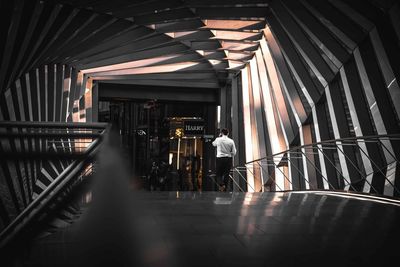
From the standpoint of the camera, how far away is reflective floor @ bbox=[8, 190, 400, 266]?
3.03 meters

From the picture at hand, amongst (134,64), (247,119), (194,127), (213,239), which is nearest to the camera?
(213,239)

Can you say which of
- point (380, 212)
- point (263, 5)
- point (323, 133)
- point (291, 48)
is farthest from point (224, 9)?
point (380, 212)

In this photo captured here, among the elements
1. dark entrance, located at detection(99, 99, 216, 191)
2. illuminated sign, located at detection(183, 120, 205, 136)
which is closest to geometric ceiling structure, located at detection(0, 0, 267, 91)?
illuminated sign, located at detection(183, 120, 205, 136)

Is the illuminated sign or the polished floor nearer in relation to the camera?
the polished floor

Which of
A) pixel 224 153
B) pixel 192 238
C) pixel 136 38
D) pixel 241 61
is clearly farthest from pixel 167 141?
pixel 192 238

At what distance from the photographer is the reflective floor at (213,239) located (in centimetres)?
303

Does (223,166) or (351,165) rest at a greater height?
(351,165)

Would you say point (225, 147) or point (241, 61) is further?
point (241, 61)

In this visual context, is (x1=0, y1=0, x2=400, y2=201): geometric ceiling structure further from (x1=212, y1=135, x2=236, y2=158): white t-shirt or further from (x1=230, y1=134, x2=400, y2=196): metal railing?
(x1=212, y1=135, x2=236, y2=158): white t-shirt

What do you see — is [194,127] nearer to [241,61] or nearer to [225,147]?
[241,61]

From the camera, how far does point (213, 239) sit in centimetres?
410

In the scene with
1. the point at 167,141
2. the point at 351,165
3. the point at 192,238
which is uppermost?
the point at 192,238

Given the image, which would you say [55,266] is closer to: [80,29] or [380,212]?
[380,212]

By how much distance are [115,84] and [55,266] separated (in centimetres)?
2149
